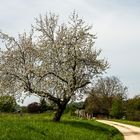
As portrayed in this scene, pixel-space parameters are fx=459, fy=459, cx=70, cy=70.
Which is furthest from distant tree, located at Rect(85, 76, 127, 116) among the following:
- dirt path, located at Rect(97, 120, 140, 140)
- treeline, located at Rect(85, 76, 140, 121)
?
dirt path, located at Rect(97, 120, 140, 140)

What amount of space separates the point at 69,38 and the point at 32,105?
71.0m

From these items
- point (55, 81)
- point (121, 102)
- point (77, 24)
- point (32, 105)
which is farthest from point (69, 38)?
point (32, 105)

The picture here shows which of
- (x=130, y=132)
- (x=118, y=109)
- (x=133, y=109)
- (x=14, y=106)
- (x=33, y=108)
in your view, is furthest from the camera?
(x=33, y=108)

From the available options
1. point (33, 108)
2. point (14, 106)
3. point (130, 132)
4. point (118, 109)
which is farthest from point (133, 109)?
point (130, 132)

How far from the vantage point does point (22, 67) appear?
4716 cm

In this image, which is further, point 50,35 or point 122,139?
point 50,35

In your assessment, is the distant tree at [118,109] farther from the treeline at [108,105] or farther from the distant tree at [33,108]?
the distant tree at [33,108]

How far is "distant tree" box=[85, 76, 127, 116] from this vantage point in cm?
12321

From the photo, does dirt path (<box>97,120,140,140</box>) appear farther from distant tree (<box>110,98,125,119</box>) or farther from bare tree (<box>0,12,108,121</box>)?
distant tree (<box>110,98,125,119</box>)

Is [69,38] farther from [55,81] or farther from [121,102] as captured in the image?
[121,102]

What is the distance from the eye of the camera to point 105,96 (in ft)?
420

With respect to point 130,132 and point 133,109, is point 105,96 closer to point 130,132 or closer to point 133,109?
point 133,109

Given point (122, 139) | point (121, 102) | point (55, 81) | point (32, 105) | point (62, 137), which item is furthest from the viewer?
point (32, 105)

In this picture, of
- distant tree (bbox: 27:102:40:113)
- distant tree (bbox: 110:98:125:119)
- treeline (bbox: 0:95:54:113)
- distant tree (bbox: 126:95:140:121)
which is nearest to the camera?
treeline (bbox: 0:95:54:113)
